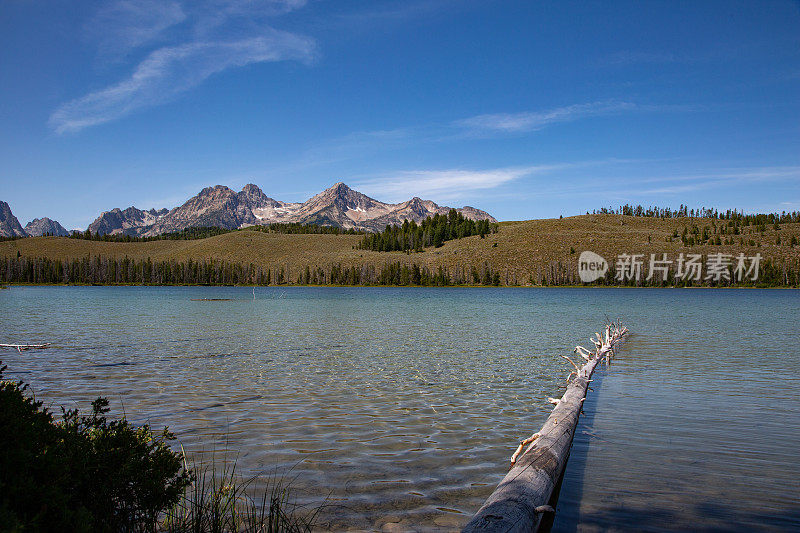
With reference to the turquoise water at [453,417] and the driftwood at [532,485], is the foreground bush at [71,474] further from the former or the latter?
the driftwood at [532,485]

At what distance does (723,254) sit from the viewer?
173 meters

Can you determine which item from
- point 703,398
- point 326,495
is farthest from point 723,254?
point 326,495

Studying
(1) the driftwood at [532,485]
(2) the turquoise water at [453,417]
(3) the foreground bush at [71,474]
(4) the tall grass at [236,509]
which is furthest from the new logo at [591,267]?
(3) the foreground bush at [71,474]

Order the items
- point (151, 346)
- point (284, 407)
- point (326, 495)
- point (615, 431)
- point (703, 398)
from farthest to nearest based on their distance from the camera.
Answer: point (151, 346), point (703, 398), point (284, 407), point (615, 431), point (326, 495)

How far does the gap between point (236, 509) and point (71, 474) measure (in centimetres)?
294

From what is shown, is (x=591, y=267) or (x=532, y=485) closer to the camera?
(x=532, y=485)

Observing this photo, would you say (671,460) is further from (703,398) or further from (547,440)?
(703,398)

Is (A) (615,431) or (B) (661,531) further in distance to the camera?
(A) (615,431)

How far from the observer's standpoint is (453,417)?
1252 centimetres

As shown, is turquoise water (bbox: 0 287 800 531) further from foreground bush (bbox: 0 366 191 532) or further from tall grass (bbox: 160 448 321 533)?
foreground bush (bbox: 0 366 191 532)

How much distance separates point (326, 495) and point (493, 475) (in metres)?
2.80

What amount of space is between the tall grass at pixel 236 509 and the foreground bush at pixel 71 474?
17.6 inches

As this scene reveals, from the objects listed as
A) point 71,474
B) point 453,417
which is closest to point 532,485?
point 71,474

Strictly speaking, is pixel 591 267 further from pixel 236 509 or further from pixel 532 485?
pixel 236 509
